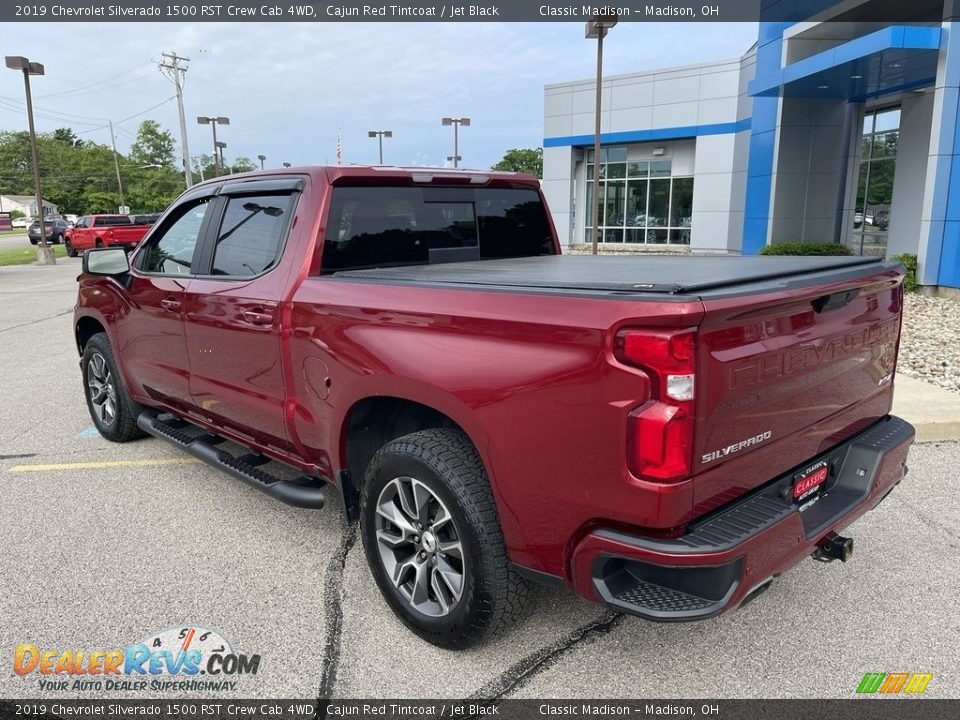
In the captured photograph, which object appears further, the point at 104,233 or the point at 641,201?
the point at 104,233

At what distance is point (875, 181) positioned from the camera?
1816cm

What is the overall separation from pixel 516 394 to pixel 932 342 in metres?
8.72

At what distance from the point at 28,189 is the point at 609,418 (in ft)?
420

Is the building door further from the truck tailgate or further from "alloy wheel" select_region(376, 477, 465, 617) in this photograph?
"alloy wheel" select_region(376, 477, 465, 617)

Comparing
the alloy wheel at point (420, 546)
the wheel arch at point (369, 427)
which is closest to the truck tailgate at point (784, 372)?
the alloy wheel at point (420, 546)

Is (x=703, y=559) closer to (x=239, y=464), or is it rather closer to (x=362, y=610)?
(x=362, y=610)

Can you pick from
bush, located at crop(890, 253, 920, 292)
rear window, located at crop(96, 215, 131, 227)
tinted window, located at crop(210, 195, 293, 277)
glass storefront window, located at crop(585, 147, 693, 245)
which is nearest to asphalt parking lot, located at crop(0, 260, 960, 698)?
tinted window, located at crop(210, 195, 293, 277)

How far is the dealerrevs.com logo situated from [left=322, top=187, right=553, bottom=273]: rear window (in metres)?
1.76

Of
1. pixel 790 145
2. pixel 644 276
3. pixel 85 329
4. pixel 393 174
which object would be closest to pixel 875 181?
pixel 790 145

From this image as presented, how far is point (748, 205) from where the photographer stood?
20.4 meters

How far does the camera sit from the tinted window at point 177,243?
430 centimetres

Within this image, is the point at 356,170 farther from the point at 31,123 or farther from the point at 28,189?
the point at 28,189

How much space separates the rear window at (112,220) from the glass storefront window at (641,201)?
21.4 meters

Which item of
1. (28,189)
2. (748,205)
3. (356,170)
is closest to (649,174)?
(748,205)
